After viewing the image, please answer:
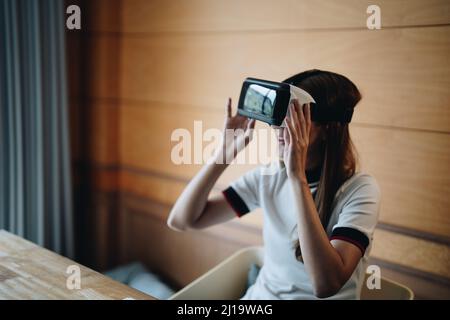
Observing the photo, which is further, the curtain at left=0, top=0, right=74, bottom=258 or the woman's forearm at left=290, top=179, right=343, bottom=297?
the curtain at left=0, top=0, right=74, bottom=258

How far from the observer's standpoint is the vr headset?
107cm

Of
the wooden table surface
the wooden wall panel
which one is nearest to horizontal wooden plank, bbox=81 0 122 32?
the wooden wall panel

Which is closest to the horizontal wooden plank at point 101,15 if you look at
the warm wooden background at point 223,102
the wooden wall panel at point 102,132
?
the warm wooden background at point 223,102

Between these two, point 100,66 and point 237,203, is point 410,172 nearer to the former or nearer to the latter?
point 237,203

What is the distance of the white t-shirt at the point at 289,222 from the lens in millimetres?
1076

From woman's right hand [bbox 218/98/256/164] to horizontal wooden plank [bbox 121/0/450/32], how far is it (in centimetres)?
41

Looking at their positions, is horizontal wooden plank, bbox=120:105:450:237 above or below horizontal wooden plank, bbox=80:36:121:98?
below

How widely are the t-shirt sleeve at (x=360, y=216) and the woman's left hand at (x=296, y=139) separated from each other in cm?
14

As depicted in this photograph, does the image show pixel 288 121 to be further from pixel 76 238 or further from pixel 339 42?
pixel 76 238

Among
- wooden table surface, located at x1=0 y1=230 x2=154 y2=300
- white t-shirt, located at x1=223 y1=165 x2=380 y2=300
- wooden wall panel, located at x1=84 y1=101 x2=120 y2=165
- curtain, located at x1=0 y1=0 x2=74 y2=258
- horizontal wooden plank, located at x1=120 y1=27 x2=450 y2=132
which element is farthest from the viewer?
wooden wall panel, located at x1=84 y1=101 x2=120 y2=165

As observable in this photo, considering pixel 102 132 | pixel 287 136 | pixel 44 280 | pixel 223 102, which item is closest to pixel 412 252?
pixel 287 136

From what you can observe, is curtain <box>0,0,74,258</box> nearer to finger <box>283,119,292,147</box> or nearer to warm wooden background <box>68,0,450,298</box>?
warm wooden background <box>68,0,450,298</box>

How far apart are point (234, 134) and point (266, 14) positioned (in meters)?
0.51

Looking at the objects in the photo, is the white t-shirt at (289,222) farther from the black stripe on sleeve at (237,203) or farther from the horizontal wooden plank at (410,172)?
the horizontal wooden plank at (410,172)
